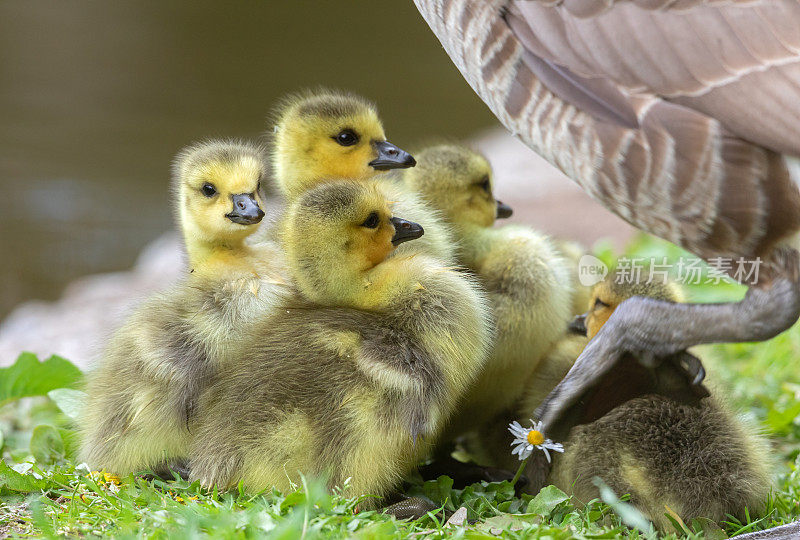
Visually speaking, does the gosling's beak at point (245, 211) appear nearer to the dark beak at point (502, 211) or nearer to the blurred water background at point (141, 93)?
the dark beak at point (502, 211)

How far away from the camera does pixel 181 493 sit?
2.29 metres

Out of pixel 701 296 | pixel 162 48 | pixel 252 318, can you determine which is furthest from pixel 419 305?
pixel 162 48

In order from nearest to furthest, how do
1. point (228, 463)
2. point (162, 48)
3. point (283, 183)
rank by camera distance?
point (228, 463) → point (283, 183) → point (162, 48)

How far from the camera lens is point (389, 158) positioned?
2.68 meters

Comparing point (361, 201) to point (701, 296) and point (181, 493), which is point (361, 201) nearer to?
point (181, 493)

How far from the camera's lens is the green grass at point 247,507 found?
200 centimetres

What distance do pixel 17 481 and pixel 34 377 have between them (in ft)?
2.52

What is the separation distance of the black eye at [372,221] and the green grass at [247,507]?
2.03 ft

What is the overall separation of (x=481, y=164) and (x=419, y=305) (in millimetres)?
703

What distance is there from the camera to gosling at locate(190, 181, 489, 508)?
7.13 ft

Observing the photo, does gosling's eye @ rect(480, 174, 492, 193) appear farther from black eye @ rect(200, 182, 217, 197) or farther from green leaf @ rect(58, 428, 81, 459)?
green leaf @ rect(58, 428, 81, 459)

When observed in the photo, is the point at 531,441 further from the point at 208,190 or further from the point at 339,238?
the point at 208,190

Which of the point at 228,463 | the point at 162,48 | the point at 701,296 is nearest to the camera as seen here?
the point at 228,463

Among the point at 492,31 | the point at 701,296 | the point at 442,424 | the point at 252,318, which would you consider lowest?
the point at 701,296
